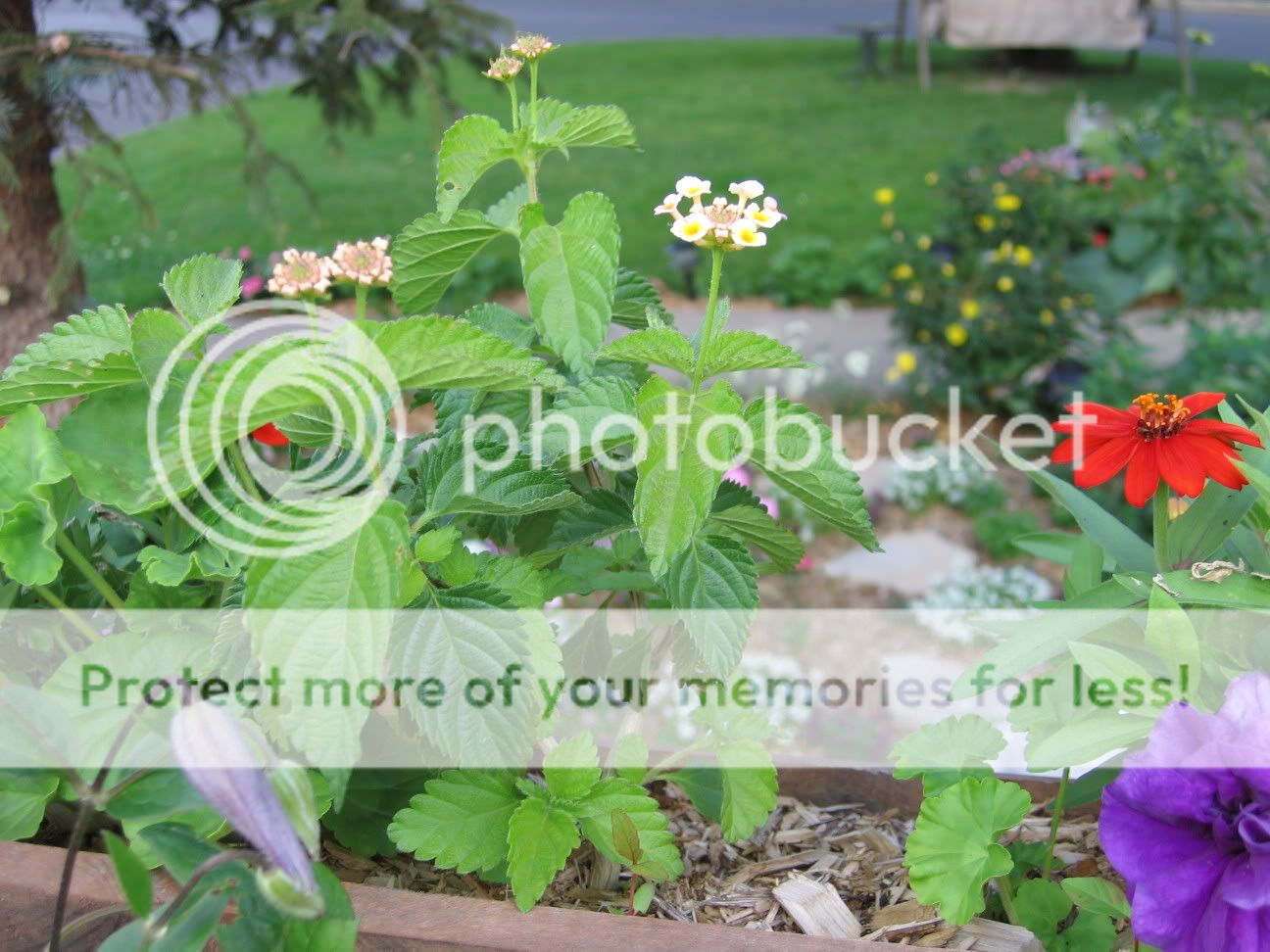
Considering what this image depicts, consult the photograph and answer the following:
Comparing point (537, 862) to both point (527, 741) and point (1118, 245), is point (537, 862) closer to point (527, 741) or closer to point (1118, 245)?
point (527, 741)

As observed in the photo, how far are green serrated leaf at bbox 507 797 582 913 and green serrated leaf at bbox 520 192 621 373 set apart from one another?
0.37 m

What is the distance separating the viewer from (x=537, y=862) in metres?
0.98

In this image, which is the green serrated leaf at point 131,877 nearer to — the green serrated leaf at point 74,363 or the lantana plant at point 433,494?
the lantana plant at point 433,494

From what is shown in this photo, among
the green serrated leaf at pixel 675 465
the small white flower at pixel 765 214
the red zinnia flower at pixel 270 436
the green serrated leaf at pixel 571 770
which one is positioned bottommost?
the green serrated leaf at pixel 571 770

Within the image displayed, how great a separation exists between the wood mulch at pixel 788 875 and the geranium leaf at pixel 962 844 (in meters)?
0.06

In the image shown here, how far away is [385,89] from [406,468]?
2988mm

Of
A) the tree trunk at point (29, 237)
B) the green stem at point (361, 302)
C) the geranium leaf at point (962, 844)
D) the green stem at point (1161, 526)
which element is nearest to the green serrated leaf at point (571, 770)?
the geranium leaf at point (962, 844)

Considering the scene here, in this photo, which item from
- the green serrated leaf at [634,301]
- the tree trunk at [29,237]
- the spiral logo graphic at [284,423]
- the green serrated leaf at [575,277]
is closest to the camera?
the spiral logo graphic at [284,423]

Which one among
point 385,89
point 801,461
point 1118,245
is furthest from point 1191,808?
point 1118,245

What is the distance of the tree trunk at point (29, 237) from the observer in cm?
295

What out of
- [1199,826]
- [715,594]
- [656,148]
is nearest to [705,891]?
[715,594]

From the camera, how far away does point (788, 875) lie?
1.19 meters

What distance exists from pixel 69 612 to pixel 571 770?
483mm

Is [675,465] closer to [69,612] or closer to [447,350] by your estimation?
[447,350]
